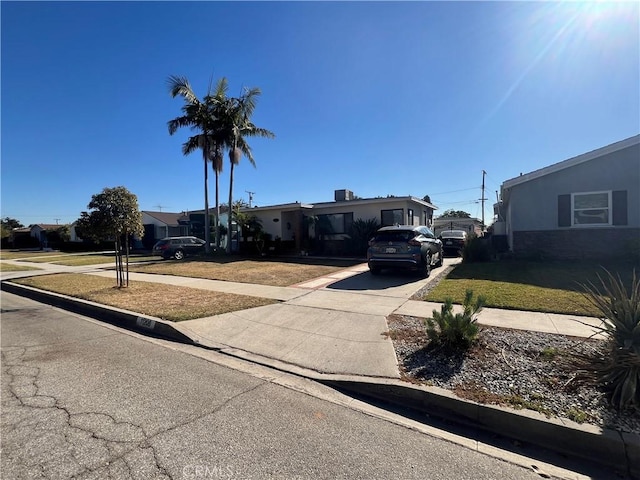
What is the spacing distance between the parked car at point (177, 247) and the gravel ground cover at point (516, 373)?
2106 cm

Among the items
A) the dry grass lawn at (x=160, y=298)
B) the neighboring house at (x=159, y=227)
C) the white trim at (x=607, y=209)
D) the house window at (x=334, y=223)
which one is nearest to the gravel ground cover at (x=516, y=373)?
the dry grass lawn at (x=160, y=298)

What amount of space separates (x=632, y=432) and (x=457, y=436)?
4.44 feet

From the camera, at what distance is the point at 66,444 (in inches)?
110

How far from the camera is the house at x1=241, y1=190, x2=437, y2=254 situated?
61.8ft

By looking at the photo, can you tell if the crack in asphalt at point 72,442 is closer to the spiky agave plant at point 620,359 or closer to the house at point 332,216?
the spiky agave plant at point 620,359

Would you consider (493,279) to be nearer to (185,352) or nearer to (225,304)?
(225,304)

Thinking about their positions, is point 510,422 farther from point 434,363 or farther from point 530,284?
point 530,284

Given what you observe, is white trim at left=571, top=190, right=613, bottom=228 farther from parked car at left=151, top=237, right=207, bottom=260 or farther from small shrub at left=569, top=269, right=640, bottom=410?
parked car at left=151, top=237, right=207, bottom=260

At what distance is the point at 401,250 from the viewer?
35.0 feet

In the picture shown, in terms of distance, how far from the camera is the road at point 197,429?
8.16 ft

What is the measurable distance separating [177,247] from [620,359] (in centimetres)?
2406

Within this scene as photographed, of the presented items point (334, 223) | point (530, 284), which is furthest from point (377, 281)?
point (334, 223)

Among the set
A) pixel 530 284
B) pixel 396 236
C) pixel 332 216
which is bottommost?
pixel 530 284

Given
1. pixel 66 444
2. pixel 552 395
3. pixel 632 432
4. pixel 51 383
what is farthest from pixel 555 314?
pixel 51 383
